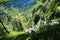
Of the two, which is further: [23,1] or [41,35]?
[23,1]

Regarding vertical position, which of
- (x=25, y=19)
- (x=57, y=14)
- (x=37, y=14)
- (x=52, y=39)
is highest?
(x=52, y=39)

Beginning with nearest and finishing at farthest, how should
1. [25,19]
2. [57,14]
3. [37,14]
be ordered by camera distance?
1. [57,14]
2. [37,14]
3. [25,19]

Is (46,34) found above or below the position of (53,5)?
above

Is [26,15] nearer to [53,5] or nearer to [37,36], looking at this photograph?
[53,5]

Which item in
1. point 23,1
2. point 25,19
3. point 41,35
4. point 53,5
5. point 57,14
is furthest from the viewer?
point 23,1

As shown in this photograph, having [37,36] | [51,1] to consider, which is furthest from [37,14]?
[37,36]

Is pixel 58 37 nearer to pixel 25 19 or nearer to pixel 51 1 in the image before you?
pixel 51 1
